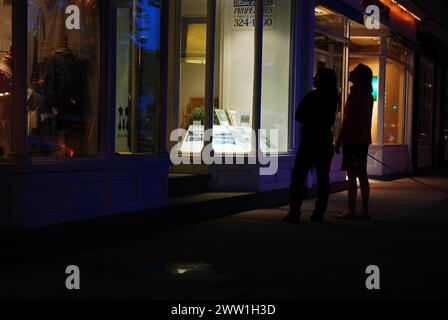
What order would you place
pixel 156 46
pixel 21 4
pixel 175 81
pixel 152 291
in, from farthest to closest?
1. pixel 175 81
2. pixel 156 46
3. pixel 21 4
4. pixel 152 291

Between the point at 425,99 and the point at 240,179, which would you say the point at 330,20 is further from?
the point at 425,99

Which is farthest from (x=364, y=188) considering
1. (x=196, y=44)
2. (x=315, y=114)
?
(x=196, y=44)

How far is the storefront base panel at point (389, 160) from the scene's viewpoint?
18344 millimetres

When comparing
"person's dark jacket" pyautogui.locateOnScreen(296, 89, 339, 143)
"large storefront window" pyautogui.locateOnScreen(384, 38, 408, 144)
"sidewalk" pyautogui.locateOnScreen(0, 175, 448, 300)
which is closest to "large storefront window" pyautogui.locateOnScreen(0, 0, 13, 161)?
"sidewalk" pyautogui.locateOnScreen(0, 175, 448, 300)

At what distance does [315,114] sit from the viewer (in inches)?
371

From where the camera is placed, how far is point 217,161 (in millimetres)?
11172

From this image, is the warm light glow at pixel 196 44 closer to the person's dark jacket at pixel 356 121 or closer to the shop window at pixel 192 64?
the shop window at pixel 192 64

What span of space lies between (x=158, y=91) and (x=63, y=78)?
1579 millimetres

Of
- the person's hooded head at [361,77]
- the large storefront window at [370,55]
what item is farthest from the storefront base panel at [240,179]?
the large storefront window at [370,55]

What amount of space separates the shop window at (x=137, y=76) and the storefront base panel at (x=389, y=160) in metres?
9.25

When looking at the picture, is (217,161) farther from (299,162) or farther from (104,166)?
(104,166)

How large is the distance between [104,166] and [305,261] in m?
2.47

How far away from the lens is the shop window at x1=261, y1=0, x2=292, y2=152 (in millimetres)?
12312
